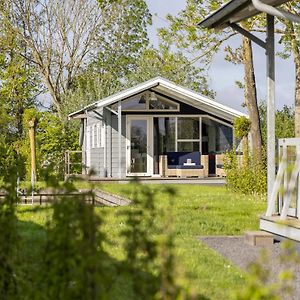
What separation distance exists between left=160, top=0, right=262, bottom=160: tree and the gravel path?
1140cm

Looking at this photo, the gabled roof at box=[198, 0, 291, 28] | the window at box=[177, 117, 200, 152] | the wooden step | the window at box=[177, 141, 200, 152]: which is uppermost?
the gabled roof at box=[198, 0, 291, 28]

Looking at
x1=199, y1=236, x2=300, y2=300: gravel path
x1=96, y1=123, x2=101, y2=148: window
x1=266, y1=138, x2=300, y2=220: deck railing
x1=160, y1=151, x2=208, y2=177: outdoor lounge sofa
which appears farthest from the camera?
x1=96, y1=123, x2=101, y2=148: window

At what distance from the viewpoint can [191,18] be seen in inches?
822

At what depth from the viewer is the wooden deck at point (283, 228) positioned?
7.21 meters

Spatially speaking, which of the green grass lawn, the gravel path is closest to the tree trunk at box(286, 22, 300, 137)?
the green grass lawn

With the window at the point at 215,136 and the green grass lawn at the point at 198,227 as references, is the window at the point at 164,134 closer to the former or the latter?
the window at the point at 215,136

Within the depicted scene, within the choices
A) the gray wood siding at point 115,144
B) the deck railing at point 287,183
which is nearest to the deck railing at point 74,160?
the gray wood siding at point 115,144

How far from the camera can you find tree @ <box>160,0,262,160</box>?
20375 millimetres

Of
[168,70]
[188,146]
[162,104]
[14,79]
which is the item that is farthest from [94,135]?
[14,79]

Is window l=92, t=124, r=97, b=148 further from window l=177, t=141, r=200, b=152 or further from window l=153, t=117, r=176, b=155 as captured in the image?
window l=177, t=141, r=200, b=152

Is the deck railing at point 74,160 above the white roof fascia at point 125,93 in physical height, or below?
below

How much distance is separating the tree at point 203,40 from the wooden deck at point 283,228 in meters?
11.8

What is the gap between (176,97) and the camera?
24734mm

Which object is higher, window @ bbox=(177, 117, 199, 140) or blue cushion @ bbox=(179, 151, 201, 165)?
window @ bbox=(177, 117, 199, 140)
